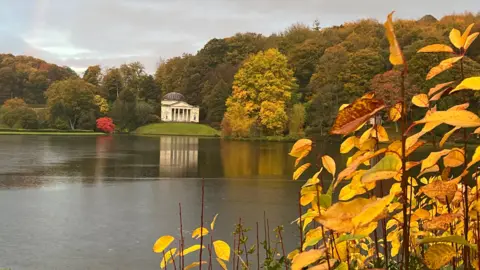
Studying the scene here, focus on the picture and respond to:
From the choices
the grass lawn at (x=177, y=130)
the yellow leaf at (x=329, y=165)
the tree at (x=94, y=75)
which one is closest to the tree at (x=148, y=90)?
the tree at (x=94, y=75)

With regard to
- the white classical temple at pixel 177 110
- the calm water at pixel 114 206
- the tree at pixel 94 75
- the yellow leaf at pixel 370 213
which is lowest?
the calm water at pixel 114 206

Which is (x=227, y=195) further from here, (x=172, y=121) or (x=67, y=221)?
(x=172, y=121)

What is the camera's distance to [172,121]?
1860 inches

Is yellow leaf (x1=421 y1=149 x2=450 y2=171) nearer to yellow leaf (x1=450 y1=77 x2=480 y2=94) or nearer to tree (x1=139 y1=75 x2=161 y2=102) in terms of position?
yellow leaf (x1=450 y1=77 x2=480 y2=94)

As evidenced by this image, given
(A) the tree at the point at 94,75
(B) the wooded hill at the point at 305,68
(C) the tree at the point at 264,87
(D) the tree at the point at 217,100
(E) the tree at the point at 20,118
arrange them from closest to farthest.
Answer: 1. (B) the wooded hill at the point at 305,68
2. (C) the tree at the point at 264,87
3. (E) the tree at the point at 20,118
4. (D) the tree at the point at 217,100
5. (A) the tree at the point at 94,75

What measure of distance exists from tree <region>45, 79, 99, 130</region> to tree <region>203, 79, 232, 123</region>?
36.0 feet

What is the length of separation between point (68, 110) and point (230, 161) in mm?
29437

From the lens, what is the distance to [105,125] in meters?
40.4

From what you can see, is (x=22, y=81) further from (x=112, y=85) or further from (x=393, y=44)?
(x=393, y=44)

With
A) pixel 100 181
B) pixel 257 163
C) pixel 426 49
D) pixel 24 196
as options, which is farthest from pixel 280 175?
pixel 426 49

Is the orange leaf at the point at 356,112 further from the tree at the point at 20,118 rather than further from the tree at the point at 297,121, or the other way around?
the tree at the point at 20,118

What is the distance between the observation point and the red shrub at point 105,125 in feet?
132

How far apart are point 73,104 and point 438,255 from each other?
44.3 metres

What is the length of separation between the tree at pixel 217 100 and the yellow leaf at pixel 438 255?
40000mm
